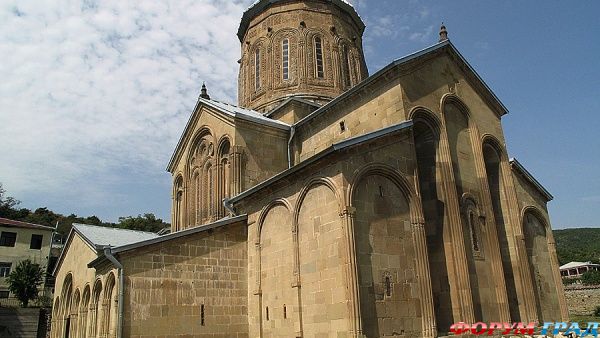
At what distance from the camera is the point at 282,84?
775 inches

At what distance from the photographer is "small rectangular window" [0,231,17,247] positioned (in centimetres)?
3188

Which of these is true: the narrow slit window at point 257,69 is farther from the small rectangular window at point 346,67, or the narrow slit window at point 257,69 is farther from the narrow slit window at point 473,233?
the narrow slit window at point 473,233

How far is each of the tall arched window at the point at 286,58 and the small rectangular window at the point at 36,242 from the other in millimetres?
24180

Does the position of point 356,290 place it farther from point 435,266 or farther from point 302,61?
point 302,61

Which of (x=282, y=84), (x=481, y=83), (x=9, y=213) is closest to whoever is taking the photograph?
(x=481, y=83)

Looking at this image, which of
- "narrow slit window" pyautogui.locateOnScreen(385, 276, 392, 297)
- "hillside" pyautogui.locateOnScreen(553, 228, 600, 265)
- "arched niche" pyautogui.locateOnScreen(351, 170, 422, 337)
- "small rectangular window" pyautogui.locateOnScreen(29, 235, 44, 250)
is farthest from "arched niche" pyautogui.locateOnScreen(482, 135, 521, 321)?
"hillside" pyautogui.locateOnScreen(553, 228, 600, 265)

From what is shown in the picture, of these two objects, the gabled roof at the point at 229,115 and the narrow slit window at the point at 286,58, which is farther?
the narrow slit window at the point at 286,58

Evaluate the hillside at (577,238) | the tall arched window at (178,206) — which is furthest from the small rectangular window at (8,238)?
the hillside at (577,238)

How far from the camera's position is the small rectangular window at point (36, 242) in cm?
3278

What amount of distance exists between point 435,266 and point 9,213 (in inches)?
2075

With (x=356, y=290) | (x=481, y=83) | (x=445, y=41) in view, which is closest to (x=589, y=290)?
(x=481, y=83)

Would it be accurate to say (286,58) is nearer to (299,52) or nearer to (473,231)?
(299,52)

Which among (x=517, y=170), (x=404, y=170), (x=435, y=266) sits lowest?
(x=435, y=266)

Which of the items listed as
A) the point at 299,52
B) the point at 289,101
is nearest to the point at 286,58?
the point at 299,52
